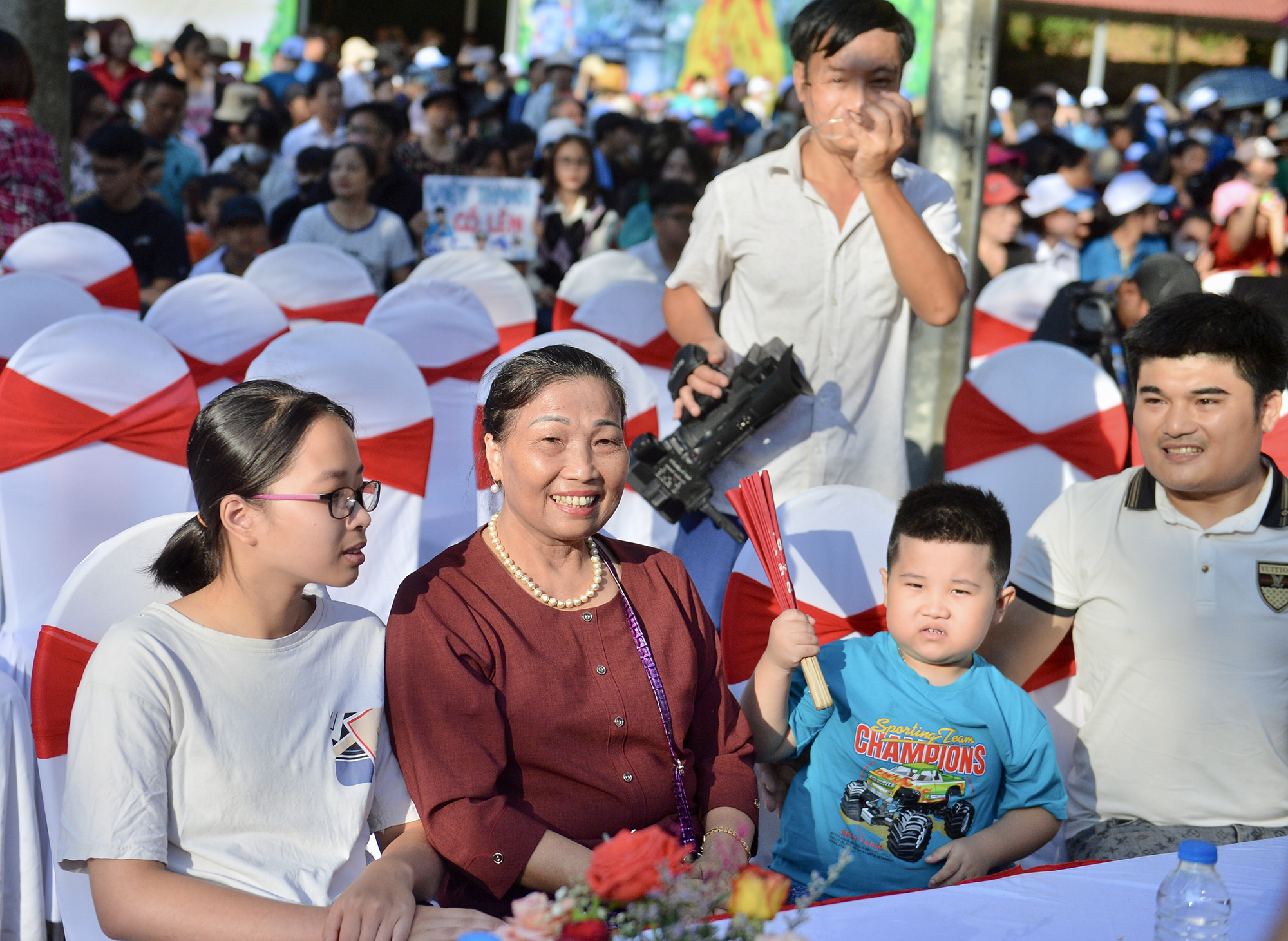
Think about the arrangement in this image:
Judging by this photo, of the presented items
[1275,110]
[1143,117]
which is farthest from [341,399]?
[1275,110]

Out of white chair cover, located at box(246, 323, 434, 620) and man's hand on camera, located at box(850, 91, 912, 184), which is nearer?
man's hand on camera, located at box(850, 91, 912, 184)

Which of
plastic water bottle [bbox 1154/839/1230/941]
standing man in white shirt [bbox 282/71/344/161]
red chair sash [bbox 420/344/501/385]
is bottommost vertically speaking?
plastic water bottle [bbox 1154/839/1230/941]

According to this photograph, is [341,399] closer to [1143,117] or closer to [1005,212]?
[1005,212]

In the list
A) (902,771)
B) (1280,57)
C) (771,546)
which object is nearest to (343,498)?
(771,546)

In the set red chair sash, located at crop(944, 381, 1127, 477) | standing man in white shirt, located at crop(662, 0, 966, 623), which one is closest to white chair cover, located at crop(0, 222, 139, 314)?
standing man in white shirt, located at crop(662, 0, 966, 623)

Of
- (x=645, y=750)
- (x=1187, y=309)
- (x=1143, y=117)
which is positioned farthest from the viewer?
(x=1143, y=117)

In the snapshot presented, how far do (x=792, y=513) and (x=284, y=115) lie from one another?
10.0 m

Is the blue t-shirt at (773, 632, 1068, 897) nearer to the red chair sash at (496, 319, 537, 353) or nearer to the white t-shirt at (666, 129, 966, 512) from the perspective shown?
the white t-shirt at (666, 129, 966, 512)

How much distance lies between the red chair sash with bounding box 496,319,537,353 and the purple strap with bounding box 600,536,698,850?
3.62 meters

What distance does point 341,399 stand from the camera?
3.25 metres

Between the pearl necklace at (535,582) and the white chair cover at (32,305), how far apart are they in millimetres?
2150

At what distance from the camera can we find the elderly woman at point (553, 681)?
1849mm

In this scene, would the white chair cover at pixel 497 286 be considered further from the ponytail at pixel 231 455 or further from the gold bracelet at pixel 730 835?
the gold bracelet at pixel 730 835

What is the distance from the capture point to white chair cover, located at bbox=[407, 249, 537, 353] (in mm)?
5574
